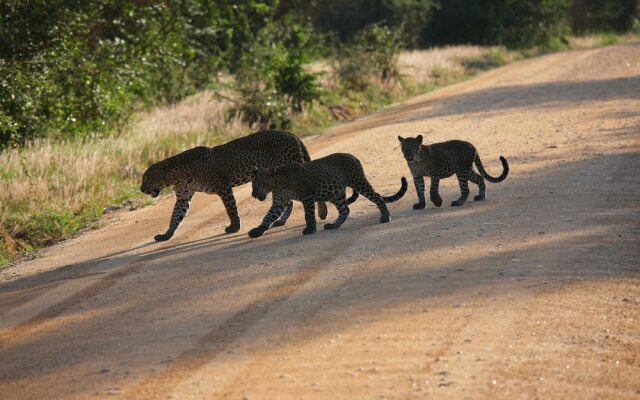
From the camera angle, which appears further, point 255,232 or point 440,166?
point 440,166

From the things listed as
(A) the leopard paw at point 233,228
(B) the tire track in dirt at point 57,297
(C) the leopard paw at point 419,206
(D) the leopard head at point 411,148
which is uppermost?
(D) the leopard head at point 411,148

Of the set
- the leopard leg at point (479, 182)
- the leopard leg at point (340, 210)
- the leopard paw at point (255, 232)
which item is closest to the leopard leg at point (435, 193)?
the leopard leg at point (479, 182)

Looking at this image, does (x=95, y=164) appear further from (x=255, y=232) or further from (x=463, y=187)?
(x=463, y=187)

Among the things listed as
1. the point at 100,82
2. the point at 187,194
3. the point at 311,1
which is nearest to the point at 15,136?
the point at 100,82

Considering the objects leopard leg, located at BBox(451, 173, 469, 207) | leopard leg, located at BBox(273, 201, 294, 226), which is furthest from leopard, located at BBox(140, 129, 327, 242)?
leopard leg, located at BBox(451, 173, 469, 207)

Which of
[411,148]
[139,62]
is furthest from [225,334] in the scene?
[139,62]

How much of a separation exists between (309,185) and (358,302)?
323 cm

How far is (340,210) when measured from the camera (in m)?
11.7

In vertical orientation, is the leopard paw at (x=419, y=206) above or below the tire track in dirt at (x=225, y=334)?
below

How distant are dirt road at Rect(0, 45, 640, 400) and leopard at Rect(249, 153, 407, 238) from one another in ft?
0.79

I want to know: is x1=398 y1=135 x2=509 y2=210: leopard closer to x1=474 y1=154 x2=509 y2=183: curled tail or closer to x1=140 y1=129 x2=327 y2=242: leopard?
x1=474 y1=154 x2=509 y2=183: curled tail

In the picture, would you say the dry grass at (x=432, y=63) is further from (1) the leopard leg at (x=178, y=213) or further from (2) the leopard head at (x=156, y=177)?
(2) the leopard head at (x=156, y=177)

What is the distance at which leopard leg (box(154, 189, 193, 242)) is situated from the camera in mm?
12102

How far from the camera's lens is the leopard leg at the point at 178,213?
1210cm
